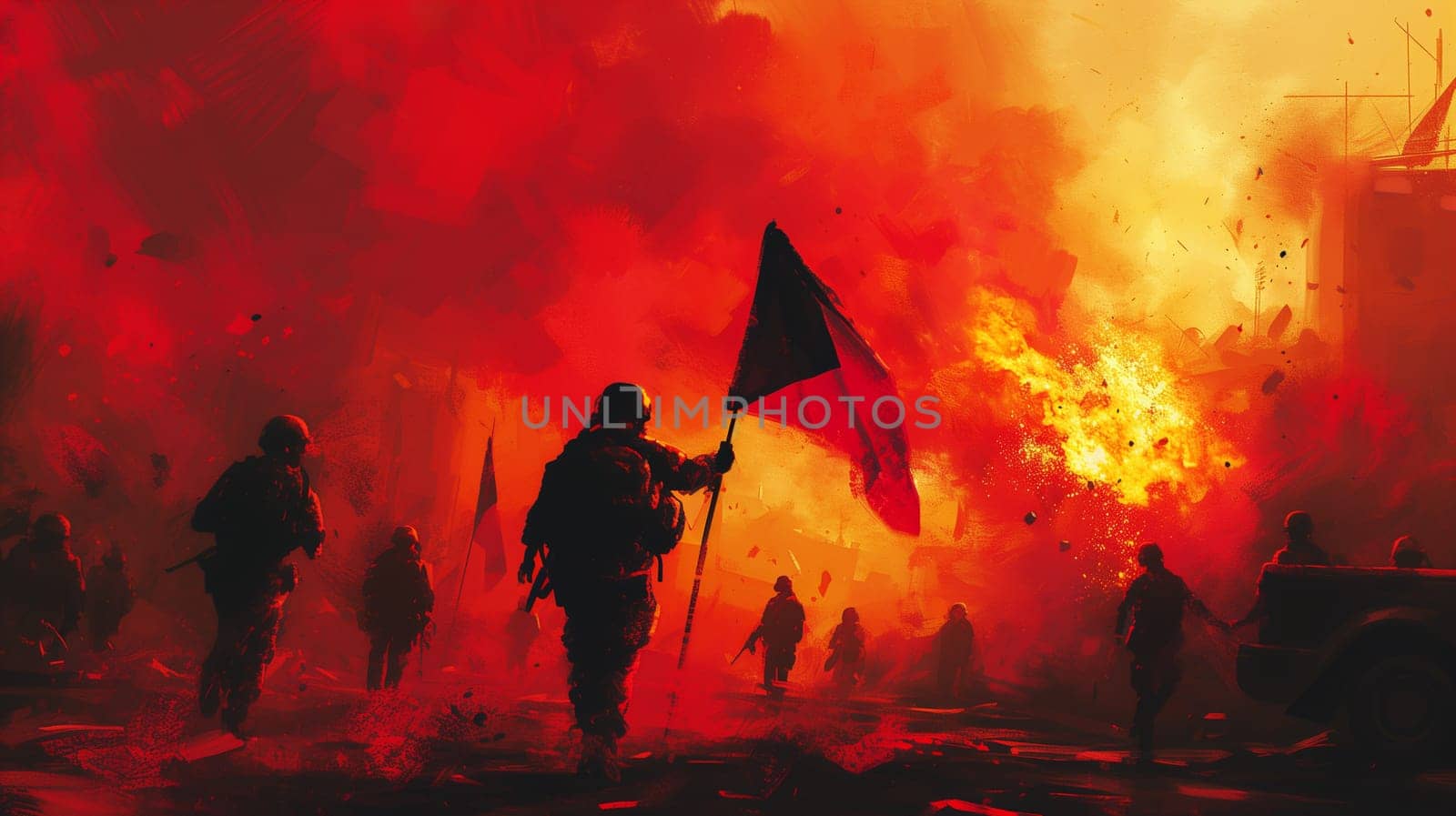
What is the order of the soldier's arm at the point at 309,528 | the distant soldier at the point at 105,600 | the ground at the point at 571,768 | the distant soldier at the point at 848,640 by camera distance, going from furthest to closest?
the distant soldier at the point at 848,640 < the distant soldier at the point at 105,600 < the soldier's arm at the point at 309,528 < the ground at the point at 571,768

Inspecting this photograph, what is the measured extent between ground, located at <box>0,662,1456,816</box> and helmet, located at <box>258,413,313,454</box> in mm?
1847

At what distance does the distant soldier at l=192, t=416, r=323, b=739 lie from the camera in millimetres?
6488

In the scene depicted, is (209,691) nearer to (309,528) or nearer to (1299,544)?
(309,528)

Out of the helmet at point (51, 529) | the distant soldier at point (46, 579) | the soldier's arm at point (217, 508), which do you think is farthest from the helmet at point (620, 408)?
the helmet at point (51, 529)

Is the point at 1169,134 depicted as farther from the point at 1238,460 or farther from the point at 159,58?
the point at 159,58

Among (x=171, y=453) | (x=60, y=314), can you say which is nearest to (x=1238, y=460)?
(x=171, y=453)

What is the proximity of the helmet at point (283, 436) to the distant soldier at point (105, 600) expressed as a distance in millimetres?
6851

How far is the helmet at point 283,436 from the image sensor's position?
6727 millimetres

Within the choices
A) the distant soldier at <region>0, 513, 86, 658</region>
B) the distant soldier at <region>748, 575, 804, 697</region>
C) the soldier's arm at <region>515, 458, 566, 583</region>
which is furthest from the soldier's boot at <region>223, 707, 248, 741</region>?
the distant soldier at <region>748, 575, 804, 697</region>

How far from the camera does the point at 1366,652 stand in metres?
6.67

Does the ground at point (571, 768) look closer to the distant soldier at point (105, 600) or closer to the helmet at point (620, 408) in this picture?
the helmet at point (620, 408)

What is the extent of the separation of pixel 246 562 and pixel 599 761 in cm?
264

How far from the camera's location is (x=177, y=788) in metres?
5.62

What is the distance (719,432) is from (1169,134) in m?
7.03
